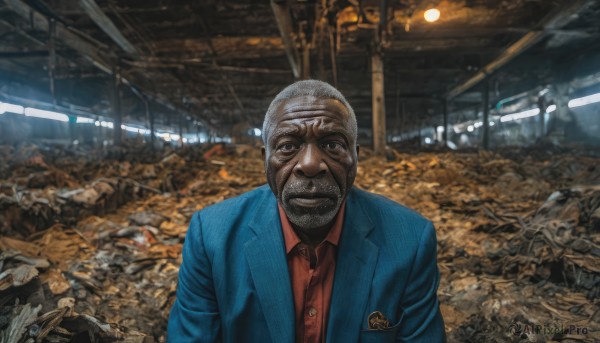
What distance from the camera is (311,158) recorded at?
1626mm

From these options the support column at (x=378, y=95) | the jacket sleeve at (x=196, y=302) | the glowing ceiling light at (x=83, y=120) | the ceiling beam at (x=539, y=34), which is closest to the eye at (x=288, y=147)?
the jacket sleeve at (x=196, y=302)

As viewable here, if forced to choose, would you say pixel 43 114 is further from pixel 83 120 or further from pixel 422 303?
pixel 422 303

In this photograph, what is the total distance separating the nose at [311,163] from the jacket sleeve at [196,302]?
71 cm

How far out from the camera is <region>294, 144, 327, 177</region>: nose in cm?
160

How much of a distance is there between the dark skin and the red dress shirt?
7 cm

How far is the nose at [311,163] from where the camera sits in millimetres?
1603

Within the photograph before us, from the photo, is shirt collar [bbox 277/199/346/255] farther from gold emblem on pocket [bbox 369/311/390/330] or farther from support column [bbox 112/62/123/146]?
support column [bbox 112/62/123/146]

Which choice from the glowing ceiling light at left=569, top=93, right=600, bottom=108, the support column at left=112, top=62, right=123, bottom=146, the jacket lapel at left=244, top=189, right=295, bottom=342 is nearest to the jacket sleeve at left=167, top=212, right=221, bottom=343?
the jacket lapel at left=244, top=189, right=295, bottom=342

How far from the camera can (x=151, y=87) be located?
1619 cm

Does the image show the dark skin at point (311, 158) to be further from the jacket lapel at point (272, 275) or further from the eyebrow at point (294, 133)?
the jacket lapel at point (272, 275)

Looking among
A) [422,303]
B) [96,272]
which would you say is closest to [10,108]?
[96,272]

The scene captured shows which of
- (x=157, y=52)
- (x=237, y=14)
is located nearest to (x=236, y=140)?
(x=157, y=52)

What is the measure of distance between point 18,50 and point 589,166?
688 inches

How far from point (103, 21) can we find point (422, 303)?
29.6 ft
